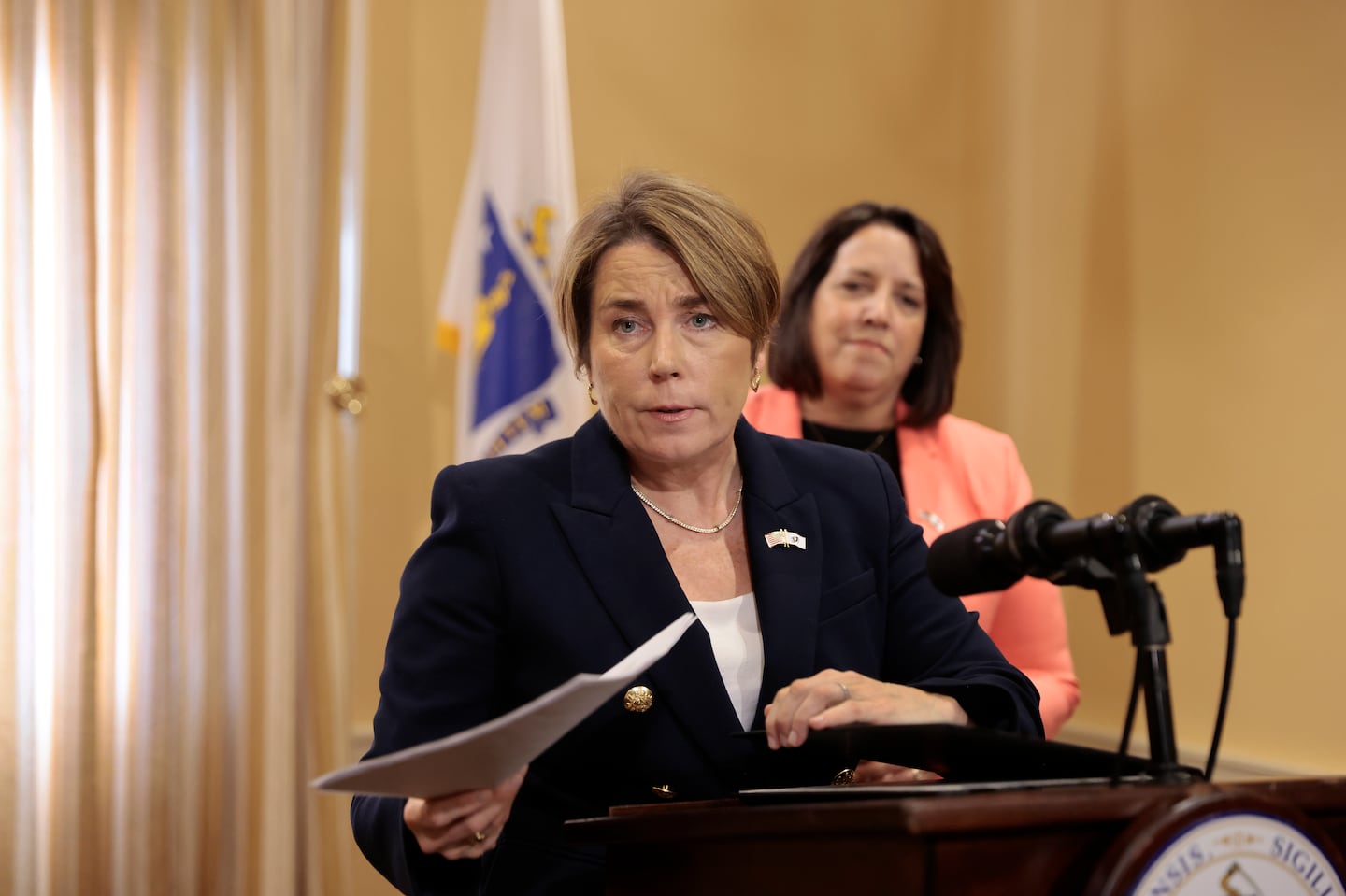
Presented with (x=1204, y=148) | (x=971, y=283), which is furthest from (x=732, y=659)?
(x=971, y=283)

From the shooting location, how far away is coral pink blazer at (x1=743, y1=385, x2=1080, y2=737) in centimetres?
305

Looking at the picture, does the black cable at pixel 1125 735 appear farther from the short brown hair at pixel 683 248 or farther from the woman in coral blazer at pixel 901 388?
the woman in coral blazer at pixel 901 388

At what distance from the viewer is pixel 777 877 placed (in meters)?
1.13

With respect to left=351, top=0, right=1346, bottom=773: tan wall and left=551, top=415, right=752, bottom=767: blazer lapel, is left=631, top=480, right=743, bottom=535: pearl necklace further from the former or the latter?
left=351, top=0, right=1346, bottom=773: tan wall

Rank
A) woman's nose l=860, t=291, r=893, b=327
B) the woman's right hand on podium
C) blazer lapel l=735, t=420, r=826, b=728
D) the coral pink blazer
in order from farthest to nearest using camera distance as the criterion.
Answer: woman's nose l=860, t=291, r=893, b=327
the coral pink blazer
blazer lapel l=735, t=420, r=826, b=728
the woman's right hand on podium

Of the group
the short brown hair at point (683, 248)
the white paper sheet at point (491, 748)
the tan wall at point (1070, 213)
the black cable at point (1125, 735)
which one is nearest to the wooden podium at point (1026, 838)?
the black cable at point (1125, 735)

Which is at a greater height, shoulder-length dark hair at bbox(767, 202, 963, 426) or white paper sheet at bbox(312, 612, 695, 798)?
shoulder-length dark hair at bbox(767, 202, 963, 426)

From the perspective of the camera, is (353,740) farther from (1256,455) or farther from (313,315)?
(1256,455)

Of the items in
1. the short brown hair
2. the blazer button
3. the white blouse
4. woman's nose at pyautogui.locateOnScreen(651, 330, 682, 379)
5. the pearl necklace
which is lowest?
the blazer button

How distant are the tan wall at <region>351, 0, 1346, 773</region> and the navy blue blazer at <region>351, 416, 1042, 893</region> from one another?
212 cm

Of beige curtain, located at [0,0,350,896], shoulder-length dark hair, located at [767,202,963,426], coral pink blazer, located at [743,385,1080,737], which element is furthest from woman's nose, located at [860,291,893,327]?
beige curtain, located at [0,0,350,896]

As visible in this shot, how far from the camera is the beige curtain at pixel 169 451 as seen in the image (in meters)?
3.09

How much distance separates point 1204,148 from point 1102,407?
0.91m

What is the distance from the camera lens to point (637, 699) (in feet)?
5.37
